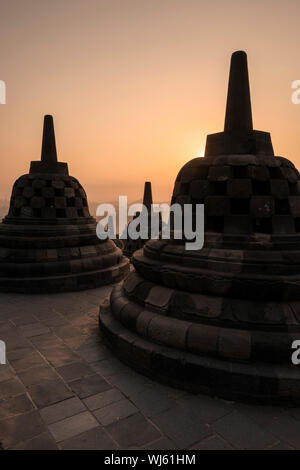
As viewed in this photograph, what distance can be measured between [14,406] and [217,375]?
7.71 ft

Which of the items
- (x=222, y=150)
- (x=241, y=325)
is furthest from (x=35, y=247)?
(x=241, y=325)

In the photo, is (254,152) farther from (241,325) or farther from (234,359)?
(234,359)

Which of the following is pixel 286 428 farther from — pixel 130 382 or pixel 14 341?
pixel 14 341

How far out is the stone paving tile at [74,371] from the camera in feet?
13.1

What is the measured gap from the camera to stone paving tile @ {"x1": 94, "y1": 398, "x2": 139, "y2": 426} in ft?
10.4

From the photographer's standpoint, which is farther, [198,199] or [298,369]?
[198,199]

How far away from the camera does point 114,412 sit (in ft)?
10.7

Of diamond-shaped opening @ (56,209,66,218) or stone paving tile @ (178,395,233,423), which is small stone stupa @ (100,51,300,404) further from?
diamond-shaped opening @ (56,209,66,218)

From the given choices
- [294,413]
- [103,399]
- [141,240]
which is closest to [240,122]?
[294,413]

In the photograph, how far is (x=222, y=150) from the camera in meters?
5.29

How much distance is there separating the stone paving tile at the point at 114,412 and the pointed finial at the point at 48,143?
8.45m

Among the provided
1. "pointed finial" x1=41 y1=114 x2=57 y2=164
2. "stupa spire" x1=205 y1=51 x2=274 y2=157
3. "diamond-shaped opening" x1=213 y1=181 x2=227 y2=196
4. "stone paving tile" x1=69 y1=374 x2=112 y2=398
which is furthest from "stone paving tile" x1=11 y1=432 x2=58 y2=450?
"pointed finial" x1=41 y1=114 x2=57 y2=164

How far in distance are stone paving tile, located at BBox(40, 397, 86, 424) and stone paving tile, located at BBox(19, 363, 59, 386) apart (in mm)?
589

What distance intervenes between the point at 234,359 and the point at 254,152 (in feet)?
11.1
